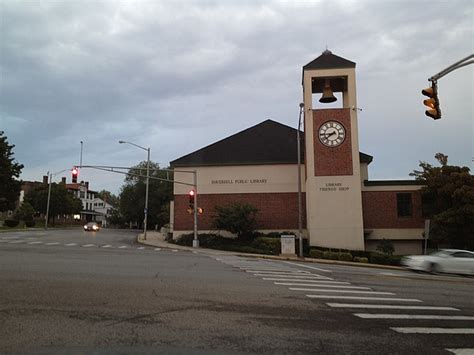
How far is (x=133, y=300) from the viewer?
896 cm

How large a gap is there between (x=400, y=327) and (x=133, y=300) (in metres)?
5.05

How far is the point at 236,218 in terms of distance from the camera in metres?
35.3

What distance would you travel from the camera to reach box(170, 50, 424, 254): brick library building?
3306 centimetres

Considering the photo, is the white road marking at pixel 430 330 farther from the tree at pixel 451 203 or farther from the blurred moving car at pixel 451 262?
the tree at pixel 451 203

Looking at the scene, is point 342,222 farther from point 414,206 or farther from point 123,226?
point 123,226

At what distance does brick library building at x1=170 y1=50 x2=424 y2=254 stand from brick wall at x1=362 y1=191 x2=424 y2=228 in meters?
0.07

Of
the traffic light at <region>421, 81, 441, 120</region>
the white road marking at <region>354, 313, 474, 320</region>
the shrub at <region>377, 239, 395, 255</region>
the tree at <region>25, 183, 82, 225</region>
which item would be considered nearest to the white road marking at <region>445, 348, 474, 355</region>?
the white road marking at <region>354, 313, 474, 320</region>

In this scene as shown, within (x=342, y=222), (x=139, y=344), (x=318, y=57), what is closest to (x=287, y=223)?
(x=342, y=222)

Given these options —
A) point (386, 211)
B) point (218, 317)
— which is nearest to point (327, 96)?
point (386, 211)

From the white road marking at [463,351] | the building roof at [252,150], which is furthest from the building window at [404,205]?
the white road marking at [463,351]

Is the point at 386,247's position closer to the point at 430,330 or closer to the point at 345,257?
the point at 345,257

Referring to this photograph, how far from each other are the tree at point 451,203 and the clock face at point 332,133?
738cm

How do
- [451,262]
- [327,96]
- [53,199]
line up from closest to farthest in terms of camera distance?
[451,262], [327,96], [53,199]

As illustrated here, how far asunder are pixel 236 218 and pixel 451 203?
1602cm
